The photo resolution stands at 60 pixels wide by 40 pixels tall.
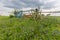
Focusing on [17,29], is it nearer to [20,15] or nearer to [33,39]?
[33,39]

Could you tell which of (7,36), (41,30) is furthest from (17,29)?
(41,30)

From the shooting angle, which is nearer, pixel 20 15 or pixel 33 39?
pixel 33 39

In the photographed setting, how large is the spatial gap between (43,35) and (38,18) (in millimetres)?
1999

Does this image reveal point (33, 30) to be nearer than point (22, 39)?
No

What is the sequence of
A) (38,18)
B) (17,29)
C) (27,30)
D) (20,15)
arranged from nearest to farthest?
1. (27,30)
2. (17,29)
3. (38,18)
4. (20,15)

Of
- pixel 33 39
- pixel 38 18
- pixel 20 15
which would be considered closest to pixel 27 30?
pixel 33 39

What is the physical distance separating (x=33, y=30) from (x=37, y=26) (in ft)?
0.88

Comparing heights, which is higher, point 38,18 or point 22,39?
point 38,18

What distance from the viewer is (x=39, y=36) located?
17.5ft

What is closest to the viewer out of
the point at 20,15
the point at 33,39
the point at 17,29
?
the point at 33,39

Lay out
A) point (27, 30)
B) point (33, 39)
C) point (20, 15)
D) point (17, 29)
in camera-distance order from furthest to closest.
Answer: point (20, 15) < point (17, 29) < point (27, 30) < point (33, 39)

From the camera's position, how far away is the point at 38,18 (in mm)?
7227

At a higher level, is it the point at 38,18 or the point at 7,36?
the point at 38,18

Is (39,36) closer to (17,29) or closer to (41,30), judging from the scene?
(41,30)
